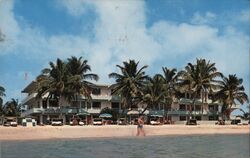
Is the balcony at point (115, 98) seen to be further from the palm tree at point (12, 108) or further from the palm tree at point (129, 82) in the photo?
the palm tree at point (12, 108)

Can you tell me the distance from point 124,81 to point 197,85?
35.5 ft

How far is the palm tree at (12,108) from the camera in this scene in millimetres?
75062

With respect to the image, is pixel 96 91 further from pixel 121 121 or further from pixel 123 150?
pixel 123 150

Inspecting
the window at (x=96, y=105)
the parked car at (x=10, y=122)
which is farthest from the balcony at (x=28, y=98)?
the parked car at (x=10, y=122)

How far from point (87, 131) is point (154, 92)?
2152cm

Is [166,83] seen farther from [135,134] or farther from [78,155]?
[78,155]

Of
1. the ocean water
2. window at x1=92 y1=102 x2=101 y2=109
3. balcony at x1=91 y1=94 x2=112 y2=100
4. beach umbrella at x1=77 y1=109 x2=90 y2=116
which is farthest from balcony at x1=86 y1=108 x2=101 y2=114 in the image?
the ocean water

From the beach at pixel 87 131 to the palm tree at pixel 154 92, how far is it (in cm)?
1037

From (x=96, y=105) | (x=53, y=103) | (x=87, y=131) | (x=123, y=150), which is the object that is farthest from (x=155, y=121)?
(x=123, y=150)

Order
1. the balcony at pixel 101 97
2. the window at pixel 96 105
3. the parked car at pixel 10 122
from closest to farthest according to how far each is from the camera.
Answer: the parked car at pixel 10 122
the balcony at pixel 101 97
the window at pixel 96 105

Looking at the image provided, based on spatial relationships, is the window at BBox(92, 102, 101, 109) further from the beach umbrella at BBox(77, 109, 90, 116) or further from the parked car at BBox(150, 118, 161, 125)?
the parked car at BBox(150, 118, 161, 125)

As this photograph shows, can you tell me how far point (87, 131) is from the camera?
41.5 meters

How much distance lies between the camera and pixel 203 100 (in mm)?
71938

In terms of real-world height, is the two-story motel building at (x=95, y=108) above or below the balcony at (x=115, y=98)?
below
